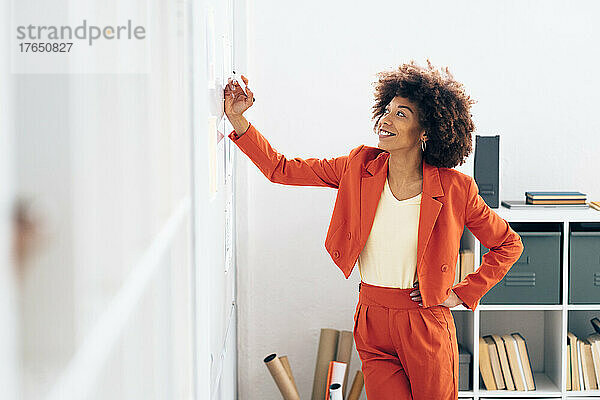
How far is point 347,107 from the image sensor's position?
3246 mm

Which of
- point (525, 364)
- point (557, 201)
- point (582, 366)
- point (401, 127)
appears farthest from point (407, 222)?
point (582, 366)

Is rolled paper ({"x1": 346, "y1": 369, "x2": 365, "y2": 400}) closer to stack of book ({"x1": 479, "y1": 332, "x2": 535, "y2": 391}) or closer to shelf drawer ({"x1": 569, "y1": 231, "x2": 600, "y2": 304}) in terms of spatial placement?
stack of book ({"x1": 479, "y1": 332, "x2": 535, "y2": 391})

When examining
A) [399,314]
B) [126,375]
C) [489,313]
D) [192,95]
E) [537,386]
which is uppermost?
[192,95]

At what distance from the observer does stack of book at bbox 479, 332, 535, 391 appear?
304cm

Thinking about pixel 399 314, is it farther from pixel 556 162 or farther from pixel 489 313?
pixel 556 162

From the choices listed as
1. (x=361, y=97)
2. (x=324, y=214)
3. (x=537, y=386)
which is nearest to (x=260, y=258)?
(x=324, y=214)

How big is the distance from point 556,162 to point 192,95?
2.53 m

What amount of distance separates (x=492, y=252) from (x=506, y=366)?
2.87ft

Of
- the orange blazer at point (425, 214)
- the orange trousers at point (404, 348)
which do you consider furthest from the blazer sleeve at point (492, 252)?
the orange trousers at point (404, 348)

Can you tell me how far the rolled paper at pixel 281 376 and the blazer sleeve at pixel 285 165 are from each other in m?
0.85

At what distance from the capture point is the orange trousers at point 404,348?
2195 millimetres

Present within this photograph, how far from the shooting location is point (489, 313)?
3.35 meters

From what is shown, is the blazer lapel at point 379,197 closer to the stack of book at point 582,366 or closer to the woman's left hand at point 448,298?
the woman's left hand at point 448,298

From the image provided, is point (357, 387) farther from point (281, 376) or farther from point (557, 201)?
point (557, 201)
